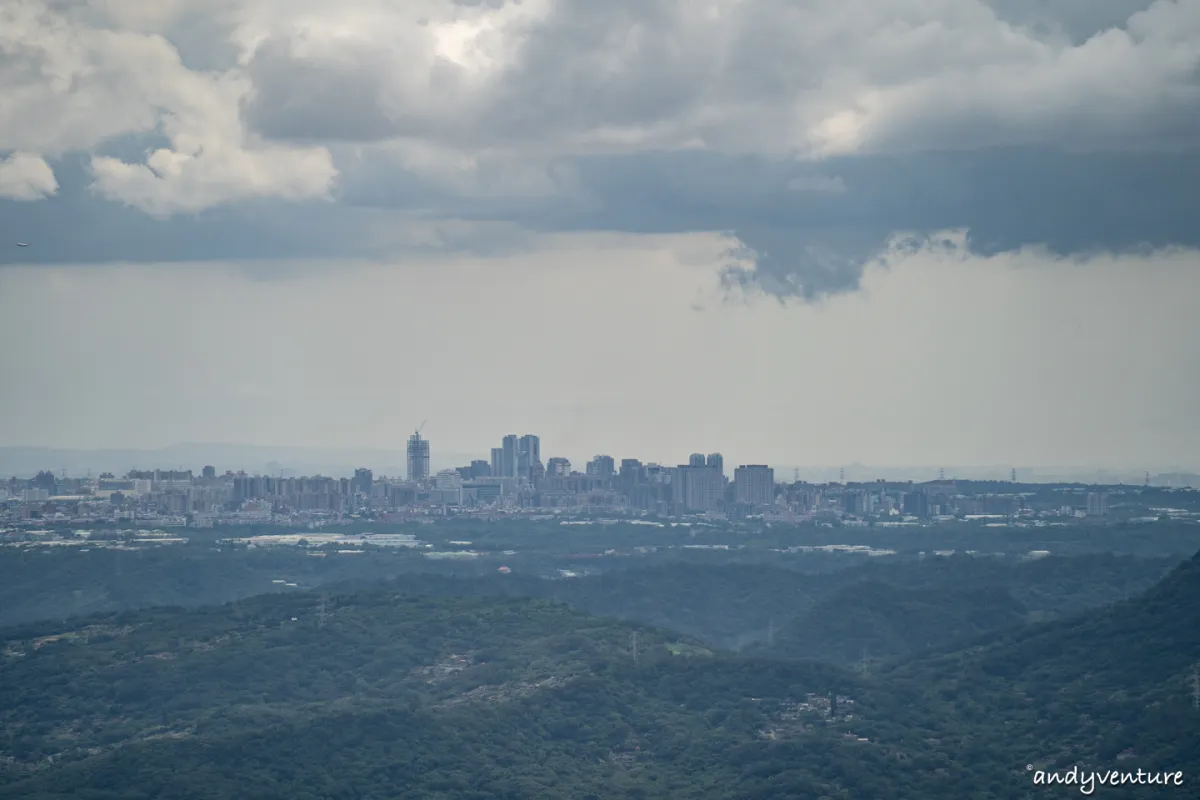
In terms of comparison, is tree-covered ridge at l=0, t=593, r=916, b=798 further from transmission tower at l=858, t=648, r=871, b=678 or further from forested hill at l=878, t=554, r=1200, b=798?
transmission tower at l=858, t=648, r=871, b=678

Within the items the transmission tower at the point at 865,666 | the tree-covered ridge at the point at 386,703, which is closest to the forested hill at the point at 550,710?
the tree-covered ridge at the point at 386,703

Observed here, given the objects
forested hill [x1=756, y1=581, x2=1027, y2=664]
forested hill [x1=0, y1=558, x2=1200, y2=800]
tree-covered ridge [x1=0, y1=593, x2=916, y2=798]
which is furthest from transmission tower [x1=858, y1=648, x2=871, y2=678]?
tree-covered ridge [x1=0, y1=593, x2=916, y2=798]

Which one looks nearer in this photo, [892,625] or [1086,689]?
[1086,689]

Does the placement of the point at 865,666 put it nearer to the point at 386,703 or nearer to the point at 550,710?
the point at 550,710

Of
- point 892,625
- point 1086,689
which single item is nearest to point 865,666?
point 892,625

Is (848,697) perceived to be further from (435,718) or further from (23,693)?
(23,693)

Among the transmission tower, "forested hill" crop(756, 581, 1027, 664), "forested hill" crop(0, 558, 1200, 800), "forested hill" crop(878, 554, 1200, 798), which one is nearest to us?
"forested hill" crop(878, 554, 1200, 798)

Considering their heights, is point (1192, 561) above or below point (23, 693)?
above

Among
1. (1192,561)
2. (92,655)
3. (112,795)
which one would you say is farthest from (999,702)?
(92,655)

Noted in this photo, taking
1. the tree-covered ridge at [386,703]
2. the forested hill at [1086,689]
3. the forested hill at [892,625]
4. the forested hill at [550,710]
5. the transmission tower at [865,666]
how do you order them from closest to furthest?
1. the forested hill at [1086,689]
2. the forested hill at [550,710]
3. the tree-covered ridge at [386,703]
4. the transmission tower at [865,666]
5. the forested hill at [892,625]

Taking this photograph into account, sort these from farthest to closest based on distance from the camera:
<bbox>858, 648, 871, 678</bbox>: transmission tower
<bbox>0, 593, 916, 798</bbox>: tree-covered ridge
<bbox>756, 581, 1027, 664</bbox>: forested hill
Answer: <bbox>756, 581, 1027, 664</bbox>: forested hill → <bbox>858, 648, 871, 678</bbox>: transmission tower → <bbox>0, 593, 916, 798</bbox>: tree-covered ridge

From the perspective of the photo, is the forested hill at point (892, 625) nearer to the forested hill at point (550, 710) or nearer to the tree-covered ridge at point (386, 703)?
the forested hill at point (550, 710)
